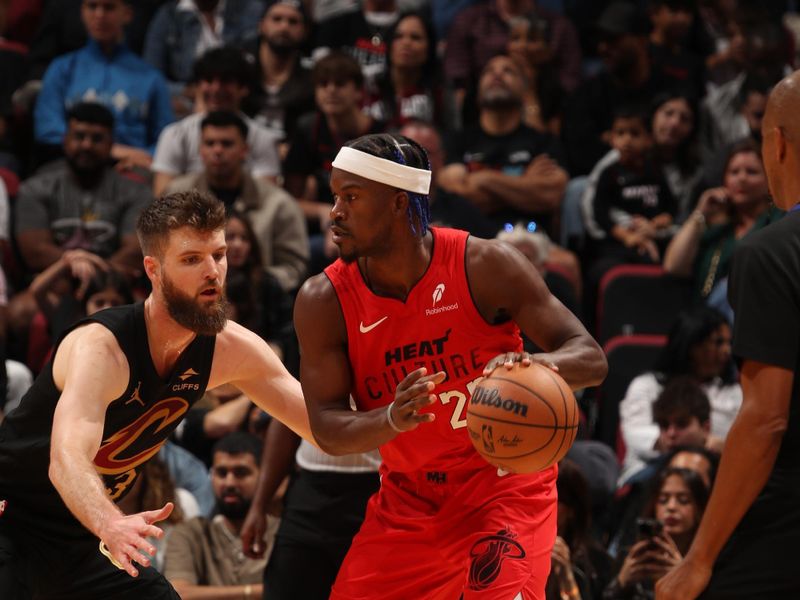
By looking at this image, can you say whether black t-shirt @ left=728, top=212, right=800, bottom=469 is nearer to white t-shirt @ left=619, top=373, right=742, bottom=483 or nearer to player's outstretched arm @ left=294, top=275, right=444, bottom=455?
player's outstretched arm @ left=294, top=275, right=444, bottom=455

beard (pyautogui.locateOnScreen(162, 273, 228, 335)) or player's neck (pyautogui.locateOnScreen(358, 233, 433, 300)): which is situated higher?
player's neck (pyautogui.locateOnScreen(358, 233, 433, 300))

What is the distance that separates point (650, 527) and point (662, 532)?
110 millimetres

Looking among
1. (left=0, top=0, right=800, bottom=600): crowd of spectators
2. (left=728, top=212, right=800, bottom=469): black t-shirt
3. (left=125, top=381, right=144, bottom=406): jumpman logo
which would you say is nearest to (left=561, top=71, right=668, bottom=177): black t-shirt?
(left=0, top=0, right=800, bottom=600): crowd of spectators

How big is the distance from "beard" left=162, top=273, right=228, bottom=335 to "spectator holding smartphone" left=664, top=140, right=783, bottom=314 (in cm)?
494

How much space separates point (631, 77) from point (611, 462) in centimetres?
440

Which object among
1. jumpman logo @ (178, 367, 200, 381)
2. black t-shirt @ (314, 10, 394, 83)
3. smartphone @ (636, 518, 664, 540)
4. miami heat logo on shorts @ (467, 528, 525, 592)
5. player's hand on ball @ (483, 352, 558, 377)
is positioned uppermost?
player's hand on ball @ (483, 352, 558, 377)

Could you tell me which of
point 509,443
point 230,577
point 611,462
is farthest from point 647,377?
point 509,443

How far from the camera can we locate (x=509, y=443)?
4090mm

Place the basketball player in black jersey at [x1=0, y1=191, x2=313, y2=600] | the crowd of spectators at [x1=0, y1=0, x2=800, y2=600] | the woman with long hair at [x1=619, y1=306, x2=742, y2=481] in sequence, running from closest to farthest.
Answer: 1. the basketball player in black jersey at [x1=0, y1=191, x2=313, y2=600]
2. the crowd of spectators at [x1=0, y1=0, x2=800, y2=600]
3. the woman with long hair at [x1=619, y1=306, x2=742, y2=481]

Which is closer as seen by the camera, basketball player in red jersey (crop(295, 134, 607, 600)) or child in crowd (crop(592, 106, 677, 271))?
basketball player in red jersey (crop(295, 134, 607, 600))

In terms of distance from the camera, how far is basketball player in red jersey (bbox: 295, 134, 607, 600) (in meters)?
4.52

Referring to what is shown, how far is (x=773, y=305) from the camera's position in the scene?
3.45 meters

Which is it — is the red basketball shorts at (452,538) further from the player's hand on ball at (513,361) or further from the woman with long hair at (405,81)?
the woman with long hair at (405,81)

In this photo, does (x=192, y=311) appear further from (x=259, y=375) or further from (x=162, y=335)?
(x=259, y=375)
